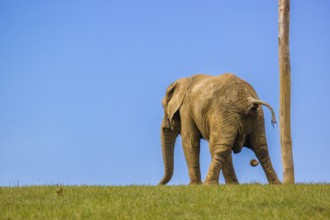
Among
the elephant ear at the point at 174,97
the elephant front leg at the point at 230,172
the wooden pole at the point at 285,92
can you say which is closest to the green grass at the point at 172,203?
the wooden pole at the point at 285,92

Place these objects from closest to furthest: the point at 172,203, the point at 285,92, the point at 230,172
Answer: the point at 172,203, the point at 285,92, the point at 230,172

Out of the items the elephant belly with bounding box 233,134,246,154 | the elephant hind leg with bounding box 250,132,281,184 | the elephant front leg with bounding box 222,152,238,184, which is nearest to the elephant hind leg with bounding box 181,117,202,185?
the elephant front leg with bounding box 222,152,238,184

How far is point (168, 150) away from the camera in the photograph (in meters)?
21.7

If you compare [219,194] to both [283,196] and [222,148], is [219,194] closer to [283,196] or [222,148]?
[283,196]

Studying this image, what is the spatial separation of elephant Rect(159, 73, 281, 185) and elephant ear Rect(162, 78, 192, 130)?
A: 0.23ft

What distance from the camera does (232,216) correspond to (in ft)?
37.2

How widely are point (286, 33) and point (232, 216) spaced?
29.7 ft

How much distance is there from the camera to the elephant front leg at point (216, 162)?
1697 centimetres

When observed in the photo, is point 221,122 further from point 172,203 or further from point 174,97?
point 172,203

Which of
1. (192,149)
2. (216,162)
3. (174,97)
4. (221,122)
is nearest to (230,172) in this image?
(192,149)

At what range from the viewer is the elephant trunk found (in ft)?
70.5

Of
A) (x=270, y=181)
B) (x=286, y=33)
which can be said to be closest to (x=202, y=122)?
(x=270, y=181)

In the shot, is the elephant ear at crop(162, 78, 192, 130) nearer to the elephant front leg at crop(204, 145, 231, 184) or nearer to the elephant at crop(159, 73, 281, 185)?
the elephant at crop(159, 73, 281, 185)

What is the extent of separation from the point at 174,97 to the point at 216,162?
3602 mm
